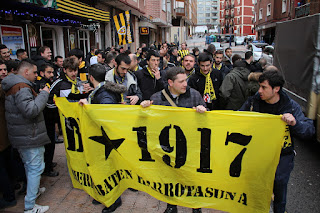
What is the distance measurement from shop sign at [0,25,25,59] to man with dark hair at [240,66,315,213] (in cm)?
773

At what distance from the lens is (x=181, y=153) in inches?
128

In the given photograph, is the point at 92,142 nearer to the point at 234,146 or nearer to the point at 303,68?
the point at 234,146

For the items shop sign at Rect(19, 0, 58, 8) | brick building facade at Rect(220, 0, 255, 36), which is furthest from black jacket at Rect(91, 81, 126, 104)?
brick building facade at Rect(220, 0, 255, 36)

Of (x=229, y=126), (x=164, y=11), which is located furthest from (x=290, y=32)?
(x=164, y=11)

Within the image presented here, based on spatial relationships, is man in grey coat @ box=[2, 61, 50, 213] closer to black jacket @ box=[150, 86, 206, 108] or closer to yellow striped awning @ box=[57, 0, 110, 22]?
black jacket @ box=[150, 86, 206, 108]

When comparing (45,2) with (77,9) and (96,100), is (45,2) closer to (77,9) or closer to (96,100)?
(77,9)

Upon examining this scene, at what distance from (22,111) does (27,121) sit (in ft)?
0.66

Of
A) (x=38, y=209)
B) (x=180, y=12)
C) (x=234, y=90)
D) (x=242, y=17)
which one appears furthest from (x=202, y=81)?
(x=242, y=17)

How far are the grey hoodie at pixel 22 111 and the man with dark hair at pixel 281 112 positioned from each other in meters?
2.62

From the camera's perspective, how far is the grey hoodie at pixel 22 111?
130 inches

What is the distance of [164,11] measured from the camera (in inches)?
1350

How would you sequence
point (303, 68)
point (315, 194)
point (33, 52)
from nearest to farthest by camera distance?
point (315, 194), point (303, 68), point (33, 52)

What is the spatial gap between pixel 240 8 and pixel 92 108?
3535 inches

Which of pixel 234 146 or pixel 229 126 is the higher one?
pixel 229 126
